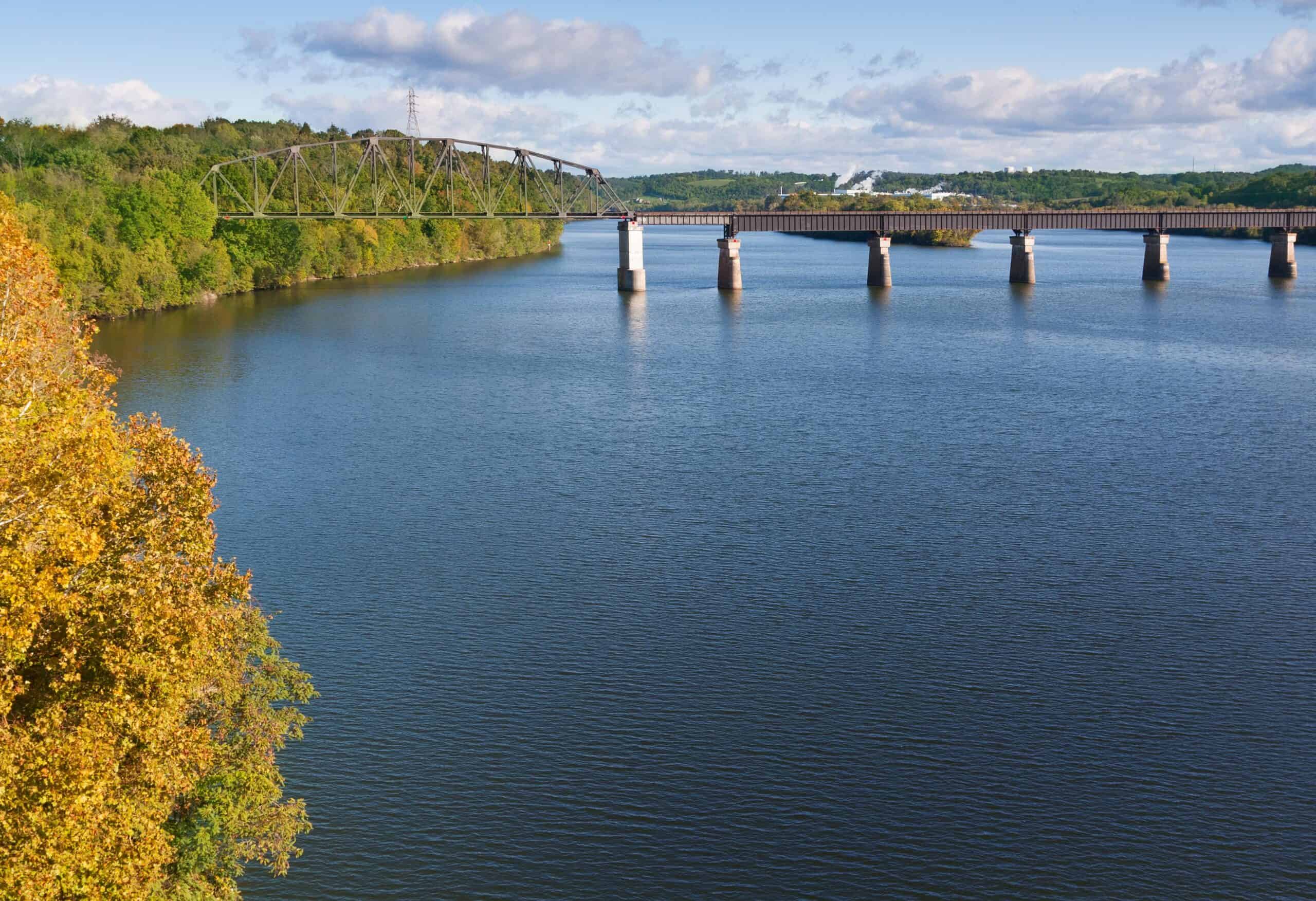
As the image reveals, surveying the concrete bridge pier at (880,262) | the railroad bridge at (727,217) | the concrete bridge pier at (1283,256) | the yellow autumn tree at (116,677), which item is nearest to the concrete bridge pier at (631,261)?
the railroad bridge at (727,217)

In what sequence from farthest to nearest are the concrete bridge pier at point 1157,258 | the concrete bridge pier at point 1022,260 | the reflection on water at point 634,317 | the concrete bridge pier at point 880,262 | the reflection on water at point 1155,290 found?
1. the concrete bridge pier at point 1157,258
2. the concrete bridge pier at point 1022,260
3. the concrete bridge pier at point 880,262
4. the reflection on water at point 1155,290
5. the reflection on water at point 634,317

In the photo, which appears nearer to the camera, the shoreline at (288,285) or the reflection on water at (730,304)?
the shoreline at (288,285)

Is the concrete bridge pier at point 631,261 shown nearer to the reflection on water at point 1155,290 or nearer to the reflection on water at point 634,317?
the reflection on water at point 634,317

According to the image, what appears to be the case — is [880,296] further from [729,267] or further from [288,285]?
[288,285]

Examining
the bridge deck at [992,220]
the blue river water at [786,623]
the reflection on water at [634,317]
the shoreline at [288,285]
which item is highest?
the bridge deck at [992,220]

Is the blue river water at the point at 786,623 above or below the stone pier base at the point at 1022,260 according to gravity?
below

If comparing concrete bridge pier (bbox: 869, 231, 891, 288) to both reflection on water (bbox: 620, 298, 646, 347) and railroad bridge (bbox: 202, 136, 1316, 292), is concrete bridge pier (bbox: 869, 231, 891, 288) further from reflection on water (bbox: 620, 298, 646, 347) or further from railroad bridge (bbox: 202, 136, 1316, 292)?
reflection on water (bbox: 620, 298, 646, 347)

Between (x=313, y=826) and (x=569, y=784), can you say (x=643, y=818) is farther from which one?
(x=313, y=826)

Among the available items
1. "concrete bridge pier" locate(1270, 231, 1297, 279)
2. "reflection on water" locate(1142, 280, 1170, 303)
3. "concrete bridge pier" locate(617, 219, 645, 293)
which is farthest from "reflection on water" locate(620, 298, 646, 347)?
"concrete bridge pier" locate(1270, 231, 1297, 279)
